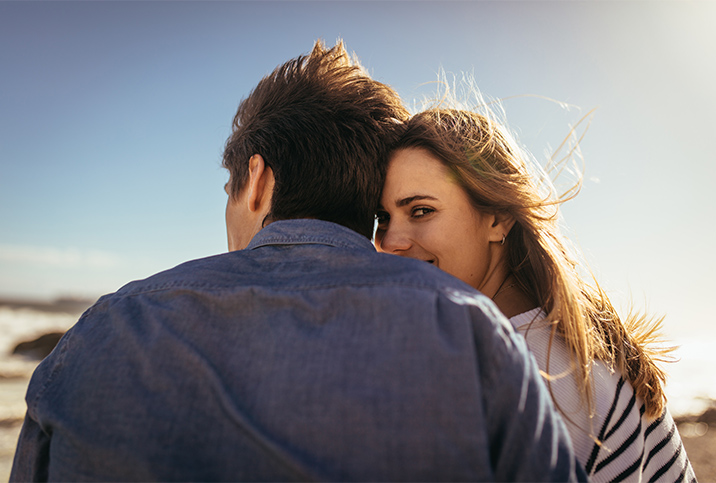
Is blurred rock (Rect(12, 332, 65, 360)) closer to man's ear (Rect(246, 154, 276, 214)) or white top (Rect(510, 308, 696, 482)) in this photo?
man's ear (Rect(246, 154, 276, 214))

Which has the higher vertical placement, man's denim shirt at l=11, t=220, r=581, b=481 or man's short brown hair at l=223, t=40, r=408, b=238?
man's short brown hair at l=223, t=40, r=408, b=238

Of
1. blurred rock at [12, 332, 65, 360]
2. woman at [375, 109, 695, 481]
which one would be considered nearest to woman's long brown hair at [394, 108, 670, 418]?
woman at [375, 109, 695, 481]

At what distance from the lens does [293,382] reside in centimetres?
111

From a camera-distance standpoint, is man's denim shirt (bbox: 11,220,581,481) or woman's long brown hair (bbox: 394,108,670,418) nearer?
man's denim shirt (bbox: 11,220,581,481)

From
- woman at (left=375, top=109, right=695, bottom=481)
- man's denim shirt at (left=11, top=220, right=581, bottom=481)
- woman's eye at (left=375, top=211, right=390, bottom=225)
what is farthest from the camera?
woman's eye at (left=375, top=211, right=390, bottom=225)

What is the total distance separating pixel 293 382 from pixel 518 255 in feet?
6.20

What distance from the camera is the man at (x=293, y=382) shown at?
1033 mm

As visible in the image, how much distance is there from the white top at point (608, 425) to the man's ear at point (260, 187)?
127 centimetres

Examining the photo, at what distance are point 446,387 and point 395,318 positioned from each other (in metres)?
0.20

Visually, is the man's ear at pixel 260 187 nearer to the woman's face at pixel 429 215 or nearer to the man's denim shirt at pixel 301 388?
the man's denim shirt at pixel 301 388

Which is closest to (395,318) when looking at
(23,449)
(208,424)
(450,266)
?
(208,424)

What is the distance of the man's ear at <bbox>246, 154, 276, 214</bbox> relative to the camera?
189cm

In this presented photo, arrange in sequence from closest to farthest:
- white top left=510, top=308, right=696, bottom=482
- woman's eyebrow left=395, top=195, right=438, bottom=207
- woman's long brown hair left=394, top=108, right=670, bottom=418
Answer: white top left=510, top=308, right=696, bottom=482 → woman's long brown hair left=394, top=108, right=670, bottom=418 → woman's eyebrow left=395, top=195, right=438, bottom=207

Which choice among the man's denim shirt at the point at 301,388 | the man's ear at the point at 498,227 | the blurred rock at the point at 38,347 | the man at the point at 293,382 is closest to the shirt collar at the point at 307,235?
the man at the point at 293,382
